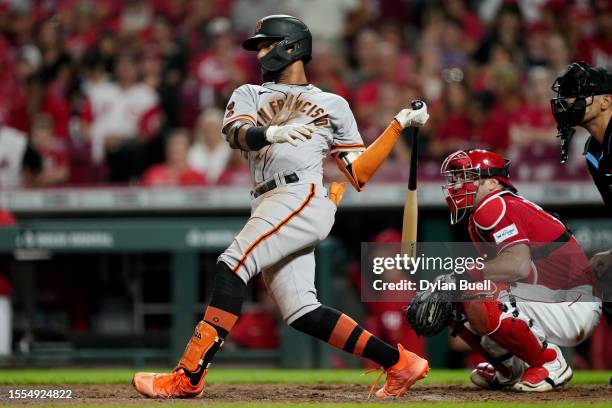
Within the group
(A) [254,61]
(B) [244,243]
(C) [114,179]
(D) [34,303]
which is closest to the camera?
(B) [244,243]

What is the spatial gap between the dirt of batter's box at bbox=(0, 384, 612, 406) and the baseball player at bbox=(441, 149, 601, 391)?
0.47ft

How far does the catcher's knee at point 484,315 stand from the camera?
5148 millimetres

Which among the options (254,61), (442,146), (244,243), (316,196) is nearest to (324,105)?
(316,196)

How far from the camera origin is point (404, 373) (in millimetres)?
4984

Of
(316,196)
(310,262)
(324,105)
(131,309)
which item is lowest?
(131,309)

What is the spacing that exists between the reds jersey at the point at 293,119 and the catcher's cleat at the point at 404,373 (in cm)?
91

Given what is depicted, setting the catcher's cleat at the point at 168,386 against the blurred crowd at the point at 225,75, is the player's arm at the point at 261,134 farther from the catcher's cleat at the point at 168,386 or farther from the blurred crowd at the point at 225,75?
the blurred crowd at the point at 225,75

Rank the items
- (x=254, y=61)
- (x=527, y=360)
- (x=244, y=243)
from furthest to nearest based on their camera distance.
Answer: (x=254, y=61) → (x=527, y=360) → (x=244, y=243)

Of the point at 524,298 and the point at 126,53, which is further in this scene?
the point at 126,53

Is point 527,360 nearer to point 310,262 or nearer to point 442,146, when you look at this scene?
point 310,262

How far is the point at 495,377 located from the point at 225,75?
20.1 ft

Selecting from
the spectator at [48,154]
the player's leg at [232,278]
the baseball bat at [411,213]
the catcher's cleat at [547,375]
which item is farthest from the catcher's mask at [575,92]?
the spectator at [48,154]

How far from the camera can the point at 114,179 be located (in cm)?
975

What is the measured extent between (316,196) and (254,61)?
6726mm
